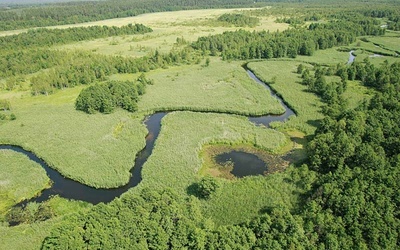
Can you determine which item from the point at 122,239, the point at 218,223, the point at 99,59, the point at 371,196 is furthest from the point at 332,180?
the point at 99,59

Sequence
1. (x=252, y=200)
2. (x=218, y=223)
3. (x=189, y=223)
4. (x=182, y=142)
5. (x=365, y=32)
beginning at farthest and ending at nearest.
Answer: (x=365, y=32) < (x=182, y=142) < (x=252, y=200) < (x=218, y=223) < (x=189, y=223)

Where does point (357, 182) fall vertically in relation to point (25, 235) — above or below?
above

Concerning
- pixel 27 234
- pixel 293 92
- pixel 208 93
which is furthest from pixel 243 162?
pixel 293 92

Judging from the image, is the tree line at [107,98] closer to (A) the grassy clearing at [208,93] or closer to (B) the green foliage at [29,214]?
(A) the grassy clearing at [208,93]

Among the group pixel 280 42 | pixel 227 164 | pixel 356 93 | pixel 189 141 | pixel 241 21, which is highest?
pixel 241 21

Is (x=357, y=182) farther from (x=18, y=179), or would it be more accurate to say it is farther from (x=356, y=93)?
(x=356, y=93)

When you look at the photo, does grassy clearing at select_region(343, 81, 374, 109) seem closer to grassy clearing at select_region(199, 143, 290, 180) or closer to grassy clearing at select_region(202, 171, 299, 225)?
grassy clearing at select_region(199, 143, 290, 180)

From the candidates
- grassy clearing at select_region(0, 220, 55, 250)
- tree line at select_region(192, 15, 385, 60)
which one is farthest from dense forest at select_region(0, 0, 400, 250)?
tree line at select_region(192, 15, 385, 60)

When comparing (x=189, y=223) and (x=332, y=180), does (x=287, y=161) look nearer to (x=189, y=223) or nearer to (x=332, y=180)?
(x=332, y=180)
